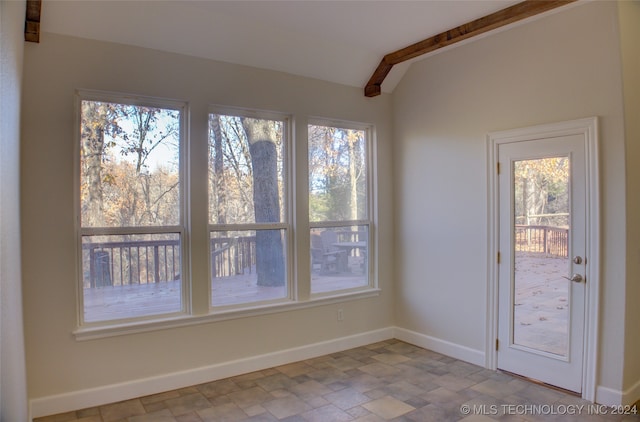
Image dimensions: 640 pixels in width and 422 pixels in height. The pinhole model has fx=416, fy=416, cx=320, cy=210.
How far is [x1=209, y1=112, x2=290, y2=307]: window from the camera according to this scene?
362 cm

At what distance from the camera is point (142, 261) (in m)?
3.28

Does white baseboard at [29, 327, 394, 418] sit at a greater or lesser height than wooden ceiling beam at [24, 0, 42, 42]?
lesser

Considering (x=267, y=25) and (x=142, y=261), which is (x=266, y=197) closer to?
(x=142, y=261)

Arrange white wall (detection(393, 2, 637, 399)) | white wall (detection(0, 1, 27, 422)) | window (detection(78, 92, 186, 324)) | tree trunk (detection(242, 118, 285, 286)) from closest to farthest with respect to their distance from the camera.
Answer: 1. white wall (detection(0, 1, 27, 422))
2. white wall (detection(393, 2, 637, 399))
3. window (detection(78, 92, 186, 324))
4. tree trunk (detection(242, 118, 285, 286))

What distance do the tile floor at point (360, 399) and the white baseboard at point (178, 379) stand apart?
62 mm

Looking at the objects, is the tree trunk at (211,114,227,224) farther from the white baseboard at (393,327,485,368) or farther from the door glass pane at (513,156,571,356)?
the door glass pane at (513,156,571,356)

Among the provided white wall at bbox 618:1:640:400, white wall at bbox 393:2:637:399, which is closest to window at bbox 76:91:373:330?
white wall at bbox 393:2:637:399

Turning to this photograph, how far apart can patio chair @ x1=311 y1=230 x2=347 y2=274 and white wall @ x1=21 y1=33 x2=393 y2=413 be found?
0.58 meters

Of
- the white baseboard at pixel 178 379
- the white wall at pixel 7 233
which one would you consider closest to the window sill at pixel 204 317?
the white baseboard at pixel 178 379

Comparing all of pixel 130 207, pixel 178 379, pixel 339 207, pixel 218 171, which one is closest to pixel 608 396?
pixel 339 207

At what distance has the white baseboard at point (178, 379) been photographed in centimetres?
295

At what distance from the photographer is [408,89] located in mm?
4477

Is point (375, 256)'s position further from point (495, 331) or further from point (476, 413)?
point (476, 413)

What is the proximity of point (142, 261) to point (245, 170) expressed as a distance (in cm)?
116
